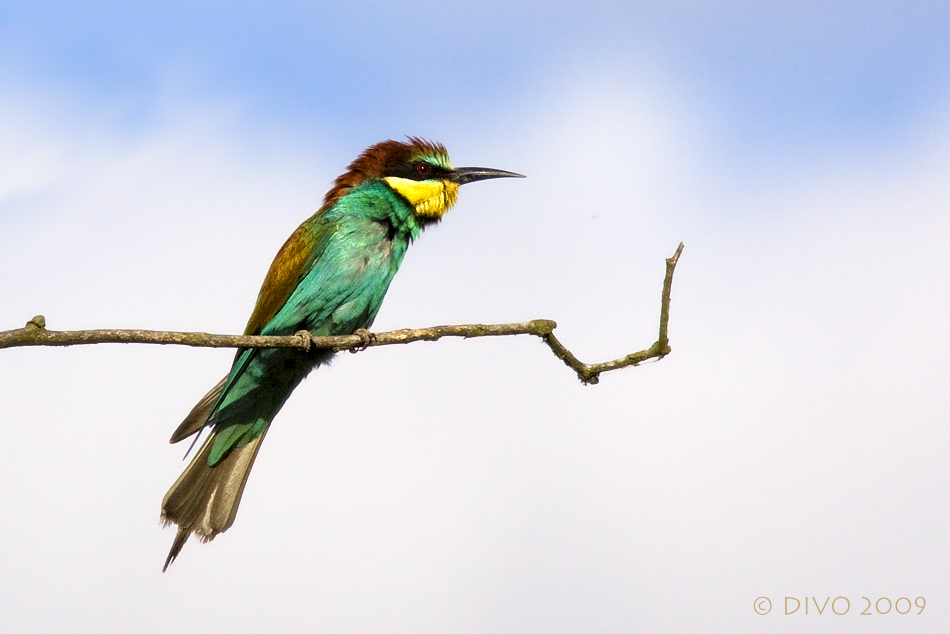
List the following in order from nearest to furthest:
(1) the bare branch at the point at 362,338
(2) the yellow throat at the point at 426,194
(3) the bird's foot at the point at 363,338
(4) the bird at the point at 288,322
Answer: (1) the bare branch at the point at 362,338, (3) the bird's foot at the point at 363,338, (4) the bird at the point at 288,322, (2) the yellow throat at the point at 426,194

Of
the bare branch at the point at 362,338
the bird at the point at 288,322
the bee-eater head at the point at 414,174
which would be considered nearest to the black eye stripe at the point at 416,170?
the bee-eater head at the point at 414,174

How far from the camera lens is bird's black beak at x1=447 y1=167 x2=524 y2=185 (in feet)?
17.4

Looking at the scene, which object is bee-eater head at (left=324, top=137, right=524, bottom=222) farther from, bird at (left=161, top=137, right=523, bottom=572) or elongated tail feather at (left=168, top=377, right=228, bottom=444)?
elongated tail feather at (left=168, top=377, right=228, bottom=444)

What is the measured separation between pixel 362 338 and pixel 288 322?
74cm

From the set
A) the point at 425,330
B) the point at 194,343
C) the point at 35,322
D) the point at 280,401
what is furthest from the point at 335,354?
the point at 35,322

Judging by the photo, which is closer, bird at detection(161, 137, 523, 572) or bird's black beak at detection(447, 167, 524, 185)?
bird at detection(161, 137, 523, 572)

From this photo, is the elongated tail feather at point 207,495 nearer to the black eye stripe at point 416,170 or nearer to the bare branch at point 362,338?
the bare branch at point 362,338

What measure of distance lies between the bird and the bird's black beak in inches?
19.4

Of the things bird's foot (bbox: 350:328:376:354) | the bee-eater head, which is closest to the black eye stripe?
the bee-eater head

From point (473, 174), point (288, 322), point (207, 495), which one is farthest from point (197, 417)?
point (473, 174)

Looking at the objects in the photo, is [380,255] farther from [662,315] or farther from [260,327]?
[662,315]

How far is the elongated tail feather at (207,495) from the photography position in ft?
14.5

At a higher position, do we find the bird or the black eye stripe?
the black eye stripe

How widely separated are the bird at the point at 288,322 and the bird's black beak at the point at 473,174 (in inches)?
19.4
